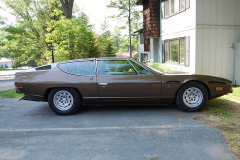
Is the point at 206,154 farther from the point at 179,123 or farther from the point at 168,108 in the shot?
the point at 168,108

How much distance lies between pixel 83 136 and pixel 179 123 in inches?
80.3

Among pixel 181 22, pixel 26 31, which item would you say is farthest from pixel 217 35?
pixel 26 31

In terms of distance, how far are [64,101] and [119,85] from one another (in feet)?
4.77

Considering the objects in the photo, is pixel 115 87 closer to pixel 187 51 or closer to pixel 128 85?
pixel 128 85

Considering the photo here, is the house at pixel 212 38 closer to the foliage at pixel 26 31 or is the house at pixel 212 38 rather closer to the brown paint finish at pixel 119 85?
the brown paint finish at pixel 119 85

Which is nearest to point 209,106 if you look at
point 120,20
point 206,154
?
point 206,154

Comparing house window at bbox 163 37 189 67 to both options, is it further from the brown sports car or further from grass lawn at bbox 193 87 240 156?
the brown sports car

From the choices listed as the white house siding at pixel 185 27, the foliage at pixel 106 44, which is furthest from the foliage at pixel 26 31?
the white house siding at pixel 185 27

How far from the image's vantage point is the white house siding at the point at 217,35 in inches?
361

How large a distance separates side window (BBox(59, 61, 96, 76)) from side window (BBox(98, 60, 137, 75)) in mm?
208

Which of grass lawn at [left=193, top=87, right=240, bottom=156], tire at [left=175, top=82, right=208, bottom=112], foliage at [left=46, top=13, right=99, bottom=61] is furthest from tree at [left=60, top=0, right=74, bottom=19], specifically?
tire at [left=175, top=82, right=208, bottom=112]

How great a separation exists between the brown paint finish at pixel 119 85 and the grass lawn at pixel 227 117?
0.48 metres

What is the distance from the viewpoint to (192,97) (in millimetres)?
5328

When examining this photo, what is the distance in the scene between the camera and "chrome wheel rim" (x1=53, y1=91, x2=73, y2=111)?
531cm
